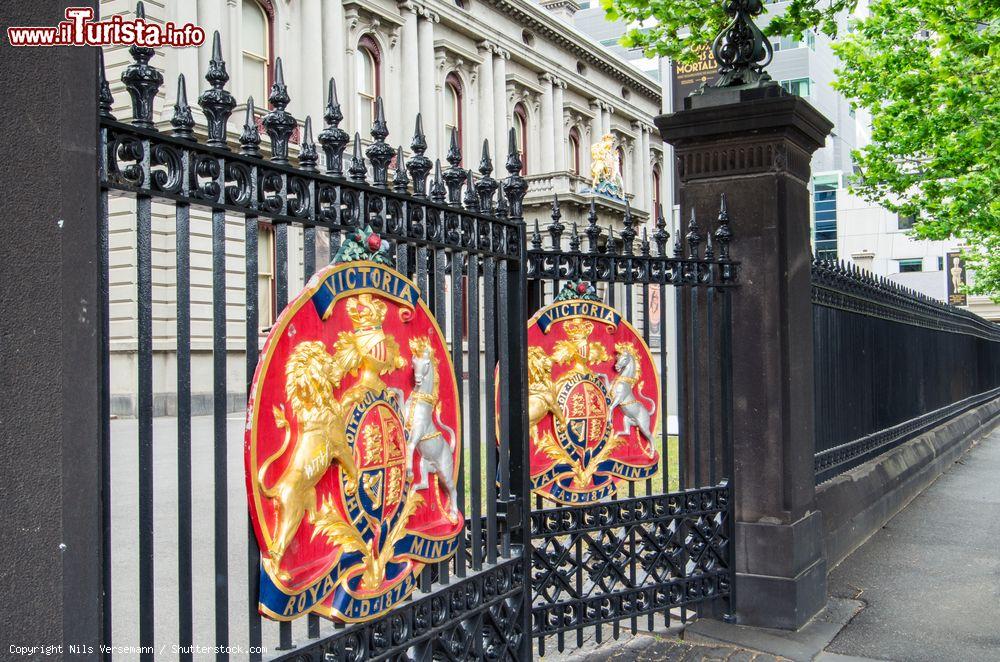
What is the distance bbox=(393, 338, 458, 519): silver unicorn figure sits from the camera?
149 inches

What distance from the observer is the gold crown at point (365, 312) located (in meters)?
3.44

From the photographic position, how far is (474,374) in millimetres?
4445

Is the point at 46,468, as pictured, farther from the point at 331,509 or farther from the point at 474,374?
the point at 474,374

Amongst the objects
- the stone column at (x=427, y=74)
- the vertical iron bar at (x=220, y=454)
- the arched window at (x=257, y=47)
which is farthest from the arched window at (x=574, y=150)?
the vertical iron bar at (x=220, y=454)

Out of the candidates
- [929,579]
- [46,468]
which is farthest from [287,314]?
[929,579]

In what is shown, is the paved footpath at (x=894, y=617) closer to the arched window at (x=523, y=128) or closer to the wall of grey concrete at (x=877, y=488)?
the wall of grey concrete at (x=877, y=488)

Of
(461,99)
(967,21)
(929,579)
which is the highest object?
(461,99)

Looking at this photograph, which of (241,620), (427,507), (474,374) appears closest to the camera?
(427,507)

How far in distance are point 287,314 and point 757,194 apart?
162 inches

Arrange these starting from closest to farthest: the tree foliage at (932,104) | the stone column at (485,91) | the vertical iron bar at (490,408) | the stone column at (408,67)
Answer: the vertical iron bar at (490,408), the tree foliage at (932,104), the stone column at (408,67), the stone column at (485,91)

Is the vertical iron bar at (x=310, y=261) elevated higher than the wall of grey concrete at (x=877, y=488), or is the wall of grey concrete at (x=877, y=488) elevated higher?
the vertical iron bar at (x=310, y=261)

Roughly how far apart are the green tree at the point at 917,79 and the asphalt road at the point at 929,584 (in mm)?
5583

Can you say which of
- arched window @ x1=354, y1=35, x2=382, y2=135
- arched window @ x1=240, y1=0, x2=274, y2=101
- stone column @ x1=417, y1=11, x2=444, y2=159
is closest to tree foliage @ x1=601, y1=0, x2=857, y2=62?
arched window @ x1=240, y1=0, x2=274, y2=101

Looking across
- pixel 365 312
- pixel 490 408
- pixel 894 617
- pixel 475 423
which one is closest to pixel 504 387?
pixel 490 408
